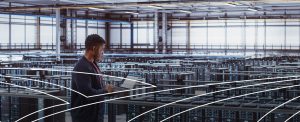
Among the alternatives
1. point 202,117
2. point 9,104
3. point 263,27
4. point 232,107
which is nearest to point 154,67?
point 9,104

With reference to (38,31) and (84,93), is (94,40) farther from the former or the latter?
(38,31)

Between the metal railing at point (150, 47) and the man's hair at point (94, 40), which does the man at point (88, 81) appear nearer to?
the man's hair at point (94, 40)

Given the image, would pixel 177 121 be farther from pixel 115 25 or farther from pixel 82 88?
pixel 115 25

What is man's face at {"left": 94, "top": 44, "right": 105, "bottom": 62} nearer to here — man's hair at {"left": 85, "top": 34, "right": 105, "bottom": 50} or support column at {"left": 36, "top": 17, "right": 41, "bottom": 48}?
man's hair at {"left": 85, "top": 34, "right": 105, "bottom": 50}

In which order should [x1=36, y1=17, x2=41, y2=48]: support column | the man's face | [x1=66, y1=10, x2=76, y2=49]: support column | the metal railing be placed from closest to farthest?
1. the man's face
2. the metal railing
3. [x1=66, y1=10, x2=76, y2=49]: support column
4. [x1=36, y1=17, x2=41, y2=48]: support column

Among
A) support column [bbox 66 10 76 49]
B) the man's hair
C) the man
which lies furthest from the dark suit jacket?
support column [bbox 66 10 76 49]

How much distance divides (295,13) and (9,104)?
32.4 metres

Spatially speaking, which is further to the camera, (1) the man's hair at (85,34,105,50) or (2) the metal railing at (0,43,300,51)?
(2) the metal railing at (0,43,300,51)

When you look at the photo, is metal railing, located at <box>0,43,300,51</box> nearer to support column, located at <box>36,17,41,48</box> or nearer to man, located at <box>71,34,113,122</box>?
support column, located at <box>36,17,41,48</box>

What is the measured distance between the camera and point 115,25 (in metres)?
44.8

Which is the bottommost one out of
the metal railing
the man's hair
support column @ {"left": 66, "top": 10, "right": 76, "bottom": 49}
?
the man's hair

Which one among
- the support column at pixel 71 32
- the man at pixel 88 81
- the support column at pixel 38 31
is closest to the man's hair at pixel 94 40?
the man at pixel 88 81

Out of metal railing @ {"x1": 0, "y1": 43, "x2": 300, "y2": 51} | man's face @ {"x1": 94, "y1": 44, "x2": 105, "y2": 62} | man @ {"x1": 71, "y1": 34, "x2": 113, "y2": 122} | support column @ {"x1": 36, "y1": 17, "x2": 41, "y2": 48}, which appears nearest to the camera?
man @ {"x1": 71, "y1": 34, "x2": 113, "y2": 122}

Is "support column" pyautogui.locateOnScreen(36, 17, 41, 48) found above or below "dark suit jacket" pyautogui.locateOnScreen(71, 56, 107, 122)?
above
